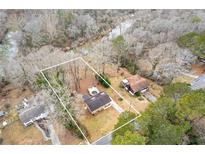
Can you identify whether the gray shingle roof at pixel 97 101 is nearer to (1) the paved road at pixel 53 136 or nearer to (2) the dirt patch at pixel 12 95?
(1) the paved road at pixel 53 136

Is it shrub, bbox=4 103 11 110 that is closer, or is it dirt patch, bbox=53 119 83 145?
dirt patch, bbox=53 119 83 145

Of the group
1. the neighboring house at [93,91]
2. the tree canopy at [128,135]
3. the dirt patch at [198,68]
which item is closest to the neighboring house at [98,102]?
the neighboring house at [93,91]

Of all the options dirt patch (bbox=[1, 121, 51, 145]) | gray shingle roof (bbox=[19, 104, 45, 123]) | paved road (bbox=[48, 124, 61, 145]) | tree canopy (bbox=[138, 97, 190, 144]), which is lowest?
dirt patch (bbox=[1, 121, 51, 145])

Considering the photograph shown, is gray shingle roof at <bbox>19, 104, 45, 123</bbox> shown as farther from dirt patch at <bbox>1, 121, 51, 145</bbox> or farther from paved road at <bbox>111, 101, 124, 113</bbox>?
paved road at <bbox>111, 101, 124, 113</bbox>

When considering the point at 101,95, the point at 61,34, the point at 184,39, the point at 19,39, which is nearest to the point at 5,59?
the point at 19,39

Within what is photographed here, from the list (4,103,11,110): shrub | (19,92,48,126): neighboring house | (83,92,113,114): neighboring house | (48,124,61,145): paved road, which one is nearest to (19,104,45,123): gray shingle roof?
(19,92,48,126): neighboring house

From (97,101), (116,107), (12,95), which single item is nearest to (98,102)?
(97,101)
